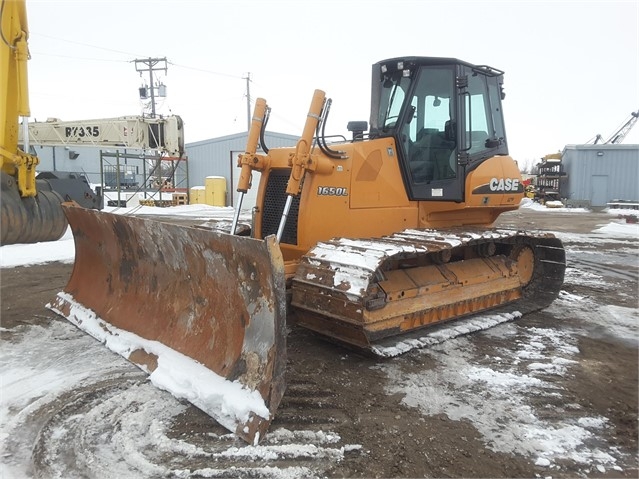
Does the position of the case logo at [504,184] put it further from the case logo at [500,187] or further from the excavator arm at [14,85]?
the excavator arm at [14,85]

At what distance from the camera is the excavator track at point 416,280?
391 cm

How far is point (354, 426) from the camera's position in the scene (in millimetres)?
3154

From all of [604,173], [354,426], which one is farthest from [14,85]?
[604,173]

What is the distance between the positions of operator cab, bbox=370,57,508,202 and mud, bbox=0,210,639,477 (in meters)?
1.72

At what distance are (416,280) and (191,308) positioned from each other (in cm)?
213

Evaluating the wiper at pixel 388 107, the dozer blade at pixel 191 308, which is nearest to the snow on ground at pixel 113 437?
the dozer blade at pixel 191 308

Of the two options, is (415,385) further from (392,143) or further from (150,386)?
(392,143)

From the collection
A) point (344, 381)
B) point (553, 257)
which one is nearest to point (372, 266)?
point (344, 381)

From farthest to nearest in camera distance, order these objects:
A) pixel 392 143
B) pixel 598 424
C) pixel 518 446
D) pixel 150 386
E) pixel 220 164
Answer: pixel 220 164, pixel 392 143, pixel 150 386, pixel 598 424, pixel 518 446

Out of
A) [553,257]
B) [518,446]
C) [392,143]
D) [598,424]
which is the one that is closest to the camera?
[518,446]

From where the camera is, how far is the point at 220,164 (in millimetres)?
28516

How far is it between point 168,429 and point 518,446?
210cm

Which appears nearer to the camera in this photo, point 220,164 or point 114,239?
point 114,239

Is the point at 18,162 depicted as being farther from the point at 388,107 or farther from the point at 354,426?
the point at 354,426
